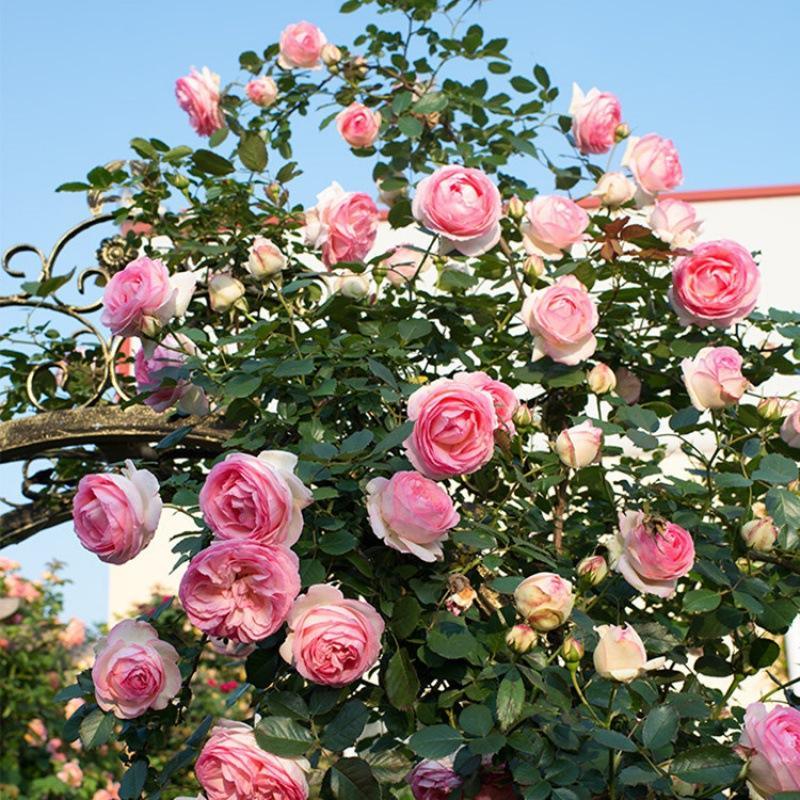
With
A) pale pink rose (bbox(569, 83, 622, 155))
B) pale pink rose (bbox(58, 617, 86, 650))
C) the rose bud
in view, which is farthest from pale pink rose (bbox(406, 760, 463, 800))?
pale pink rose (bbox(58, 617, 86, 650))

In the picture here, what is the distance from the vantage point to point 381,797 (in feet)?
4.57

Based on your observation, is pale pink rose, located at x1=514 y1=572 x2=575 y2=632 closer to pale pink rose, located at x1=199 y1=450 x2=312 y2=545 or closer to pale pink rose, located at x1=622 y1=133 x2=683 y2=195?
pale pink rose, located at x1=199 y1=450 x2=312 y2=545

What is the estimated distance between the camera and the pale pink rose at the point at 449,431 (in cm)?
148

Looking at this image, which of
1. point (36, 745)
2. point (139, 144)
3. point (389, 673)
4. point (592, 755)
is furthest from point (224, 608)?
point (36, 745)

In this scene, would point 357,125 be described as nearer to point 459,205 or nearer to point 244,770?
point 459,205

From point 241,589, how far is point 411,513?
0.73 ft

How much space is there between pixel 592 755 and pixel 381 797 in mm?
263

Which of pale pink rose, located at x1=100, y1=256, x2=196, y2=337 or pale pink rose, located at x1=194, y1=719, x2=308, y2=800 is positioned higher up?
pale pink rose, located at x1=100, y1=256, x2=196, y2=337

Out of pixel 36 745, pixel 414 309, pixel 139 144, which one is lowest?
pixel 36 745

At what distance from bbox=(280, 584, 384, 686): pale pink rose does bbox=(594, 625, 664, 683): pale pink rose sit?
280 mm

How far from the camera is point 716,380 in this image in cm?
178

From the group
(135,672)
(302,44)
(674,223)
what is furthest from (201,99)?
(135,672)

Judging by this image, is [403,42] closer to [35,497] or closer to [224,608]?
[35,497]

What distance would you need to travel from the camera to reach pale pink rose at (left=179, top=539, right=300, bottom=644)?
138cm
